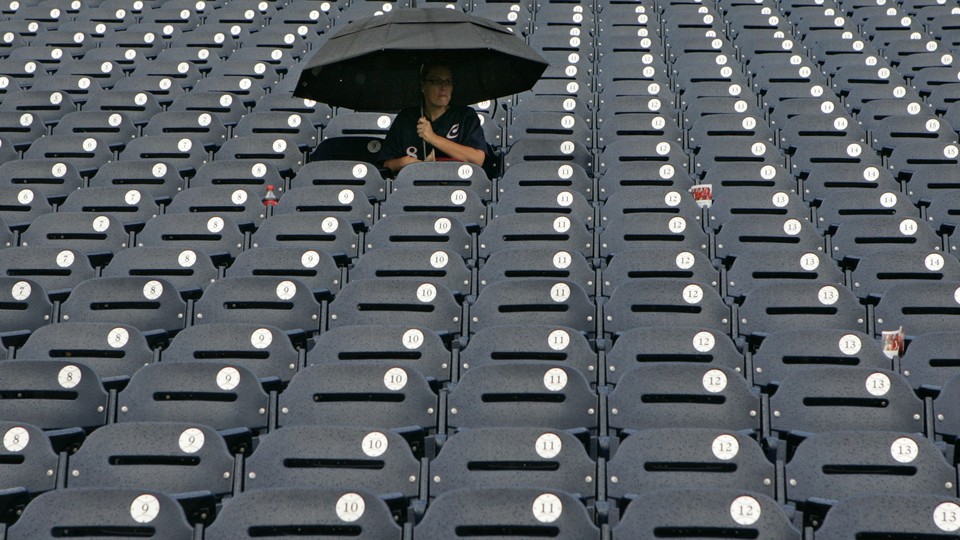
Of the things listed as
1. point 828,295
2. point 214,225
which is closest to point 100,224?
point 214,225

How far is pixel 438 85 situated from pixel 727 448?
3.46 meters

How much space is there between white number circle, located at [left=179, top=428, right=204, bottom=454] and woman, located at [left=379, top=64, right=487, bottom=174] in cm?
310

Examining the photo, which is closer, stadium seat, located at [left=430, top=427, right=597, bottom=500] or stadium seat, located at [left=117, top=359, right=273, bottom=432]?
stadium seat, located at [left=430, top=427, right=597, bottom=500]

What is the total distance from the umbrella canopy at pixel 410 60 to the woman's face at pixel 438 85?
3.6 inches

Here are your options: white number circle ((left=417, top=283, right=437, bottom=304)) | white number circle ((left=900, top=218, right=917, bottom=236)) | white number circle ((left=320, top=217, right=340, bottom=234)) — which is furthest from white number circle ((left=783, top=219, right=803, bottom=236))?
white number circle ((left=320, top=217, right=340, bottom=234))

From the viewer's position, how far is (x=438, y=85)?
7.23m

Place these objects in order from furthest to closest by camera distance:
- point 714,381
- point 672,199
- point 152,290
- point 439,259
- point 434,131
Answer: point 434,131, point 672,199, point 439,259, point 152,290, point 714,381

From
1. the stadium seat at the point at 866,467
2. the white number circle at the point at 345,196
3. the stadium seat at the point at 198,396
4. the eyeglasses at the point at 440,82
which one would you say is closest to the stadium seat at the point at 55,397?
the stadium seat at the point at 198,396

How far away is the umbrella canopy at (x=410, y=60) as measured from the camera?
6.85 m

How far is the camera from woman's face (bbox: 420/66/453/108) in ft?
23.7

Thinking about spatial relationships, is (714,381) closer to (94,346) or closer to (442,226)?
(442,226)

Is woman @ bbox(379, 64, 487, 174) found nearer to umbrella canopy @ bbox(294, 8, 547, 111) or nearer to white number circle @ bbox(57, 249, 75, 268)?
umbrella canopy @ bbox(294, 8, 547, 111)

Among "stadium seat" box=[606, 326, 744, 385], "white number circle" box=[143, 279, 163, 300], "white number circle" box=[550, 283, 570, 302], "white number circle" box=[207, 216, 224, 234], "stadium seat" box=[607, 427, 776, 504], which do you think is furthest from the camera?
"white number circle" box=[207, 216, 224, 234]

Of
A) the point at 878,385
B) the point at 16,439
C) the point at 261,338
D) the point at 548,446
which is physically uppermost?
the point at 878,385
